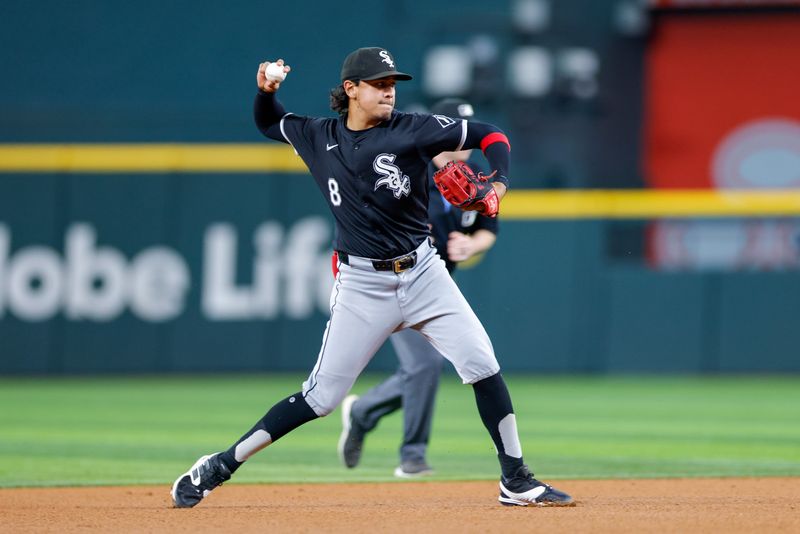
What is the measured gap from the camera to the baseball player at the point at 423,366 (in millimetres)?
5902

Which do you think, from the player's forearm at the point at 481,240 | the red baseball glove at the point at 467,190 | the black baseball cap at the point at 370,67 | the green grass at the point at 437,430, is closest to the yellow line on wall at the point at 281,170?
the green grass at the point at 437,430

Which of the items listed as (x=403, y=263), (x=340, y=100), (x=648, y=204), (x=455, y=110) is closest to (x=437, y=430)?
(x=455, y=110)

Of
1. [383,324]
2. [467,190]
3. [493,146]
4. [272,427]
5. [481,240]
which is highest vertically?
[493,146]

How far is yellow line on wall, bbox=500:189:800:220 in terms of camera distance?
11164 mm

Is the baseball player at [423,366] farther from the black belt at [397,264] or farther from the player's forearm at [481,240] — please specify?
the black belt at [397,264]

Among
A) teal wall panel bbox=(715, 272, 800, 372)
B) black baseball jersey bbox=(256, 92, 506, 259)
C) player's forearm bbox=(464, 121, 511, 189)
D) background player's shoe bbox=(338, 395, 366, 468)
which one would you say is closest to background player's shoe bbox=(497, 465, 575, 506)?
black baseball jersey bbox=(256, 92, 506, 259)

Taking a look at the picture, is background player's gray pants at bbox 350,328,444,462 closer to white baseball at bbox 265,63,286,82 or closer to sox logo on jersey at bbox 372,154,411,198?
sox logo on jersey at bbox 372,154,411,198

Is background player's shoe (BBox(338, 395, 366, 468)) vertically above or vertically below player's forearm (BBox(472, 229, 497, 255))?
below

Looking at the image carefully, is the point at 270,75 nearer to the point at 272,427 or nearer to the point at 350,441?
the point at 272,427

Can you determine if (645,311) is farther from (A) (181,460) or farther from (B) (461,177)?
(B) (461,177)

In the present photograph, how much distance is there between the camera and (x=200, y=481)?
4.78m

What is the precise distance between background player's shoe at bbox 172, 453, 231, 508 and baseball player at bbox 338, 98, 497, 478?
1.33 metres

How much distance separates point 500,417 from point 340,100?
3.97 ft

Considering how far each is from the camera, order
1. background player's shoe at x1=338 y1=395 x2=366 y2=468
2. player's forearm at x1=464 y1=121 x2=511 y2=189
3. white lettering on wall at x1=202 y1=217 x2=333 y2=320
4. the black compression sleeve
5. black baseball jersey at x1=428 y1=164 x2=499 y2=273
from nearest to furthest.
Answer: player's forearm at x1=464 y1=121 x2=511 y2=189
the black compression sleeve
black baseball jersey at x1=428 y1=164 x2=499 y2=273
background player's shoe at x1=338 y1=395 x2=366 y2=468
white lettering on wall at x1=202 y1=217 x2=333 y2=320
